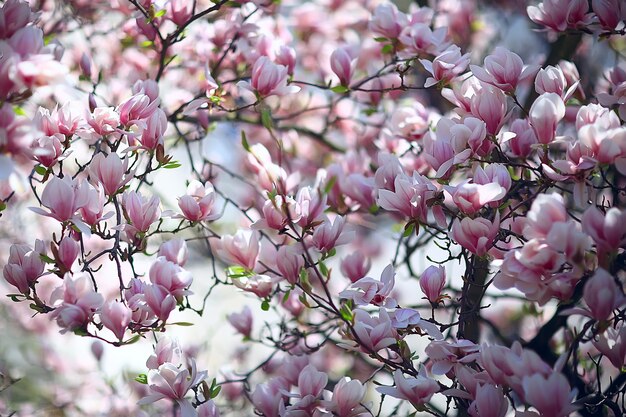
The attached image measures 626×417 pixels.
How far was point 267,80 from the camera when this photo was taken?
1.22 metres

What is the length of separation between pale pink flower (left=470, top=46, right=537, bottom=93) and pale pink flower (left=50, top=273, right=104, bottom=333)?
702 millimetres

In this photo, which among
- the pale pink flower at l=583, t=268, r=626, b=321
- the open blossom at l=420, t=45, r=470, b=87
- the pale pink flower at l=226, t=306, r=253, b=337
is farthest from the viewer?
the pale pink flower at l=226, t=306, r=253, b=337

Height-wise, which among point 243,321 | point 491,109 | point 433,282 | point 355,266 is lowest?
point 243,321

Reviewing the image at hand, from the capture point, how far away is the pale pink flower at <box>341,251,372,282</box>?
4.20ft

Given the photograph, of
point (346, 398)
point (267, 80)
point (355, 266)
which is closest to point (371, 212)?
point (355, 266)

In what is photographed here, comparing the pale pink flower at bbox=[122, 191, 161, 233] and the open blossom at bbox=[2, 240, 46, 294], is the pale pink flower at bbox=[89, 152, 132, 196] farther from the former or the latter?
the open blossom at bbox=[2, 240, 46, 294]

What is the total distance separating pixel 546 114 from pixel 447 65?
0.23 meters

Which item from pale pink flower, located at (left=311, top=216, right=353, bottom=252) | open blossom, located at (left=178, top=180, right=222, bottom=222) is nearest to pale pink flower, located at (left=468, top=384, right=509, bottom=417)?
pale pink flower, located at (left=311, top=216, right=353, bottom=252)

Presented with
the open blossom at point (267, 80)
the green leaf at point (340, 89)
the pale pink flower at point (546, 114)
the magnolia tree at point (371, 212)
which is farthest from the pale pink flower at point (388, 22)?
the pale pink flower at point (546, 114)

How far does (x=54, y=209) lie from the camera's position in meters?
1.00

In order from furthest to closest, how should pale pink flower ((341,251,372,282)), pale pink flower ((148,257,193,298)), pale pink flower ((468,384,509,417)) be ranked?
pale pink flower ((341,251,372,282)), pale pink flower ((148,257,193,298)), pale pink flower ((468,384,509,417))

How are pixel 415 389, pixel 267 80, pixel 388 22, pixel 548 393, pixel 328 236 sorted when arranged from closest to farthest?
pixel 548 393 → pixel 415 389 → pixel 328 236 → pixel 267 80 → pixel 388 22

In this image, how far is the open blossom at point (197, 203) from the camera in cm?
113

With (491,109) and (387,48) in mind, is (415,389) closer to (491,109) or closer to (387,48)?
(491,109)
